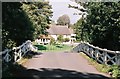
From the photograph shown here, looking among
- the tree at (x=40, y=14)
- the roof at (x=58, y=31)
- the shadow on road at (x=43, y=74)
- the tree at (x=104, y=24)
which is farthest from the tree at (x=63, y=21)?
the shadow on road at (x=43, y=74)

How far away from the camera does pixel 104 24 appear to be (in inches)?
806

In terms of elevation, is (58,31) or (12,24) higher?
(58,31)

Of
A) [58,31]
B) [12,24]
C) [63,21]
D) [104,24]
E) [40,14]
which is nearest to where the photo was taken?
[12,24]

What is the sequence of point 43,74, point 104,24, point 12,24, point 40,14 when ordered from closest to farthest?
point 43,74, point 12,24, point 104,24, point 40,14

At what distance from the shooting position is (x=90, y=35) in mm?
23094

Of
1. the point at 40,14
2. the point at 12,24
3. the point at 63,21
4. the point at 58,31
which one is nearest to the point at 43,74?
the point at 12,24

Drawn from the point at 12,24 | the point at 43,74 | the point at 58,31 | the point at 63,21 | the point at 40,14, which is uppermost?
the point at 63,21

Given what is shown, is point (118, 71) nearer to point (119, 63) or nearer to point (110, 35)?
point (119, 63)

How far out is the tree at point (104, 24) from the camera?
19328 mm

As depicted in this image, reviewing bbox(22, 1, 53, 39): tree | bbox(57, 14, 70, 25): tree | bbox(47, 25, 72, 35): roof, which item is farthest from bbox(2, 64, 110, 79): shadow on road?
bbox(57, 14, 70, 25): tree

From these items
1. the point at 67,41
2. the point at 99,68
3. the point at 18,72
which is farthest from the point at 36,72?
the point at 67,41

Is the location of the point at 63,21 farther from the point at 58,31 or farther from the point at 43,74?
the point at 43,74

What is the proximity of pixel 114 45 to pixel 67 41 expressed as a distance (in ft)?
290

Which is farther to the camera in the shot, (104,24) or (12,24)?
(104,24)
